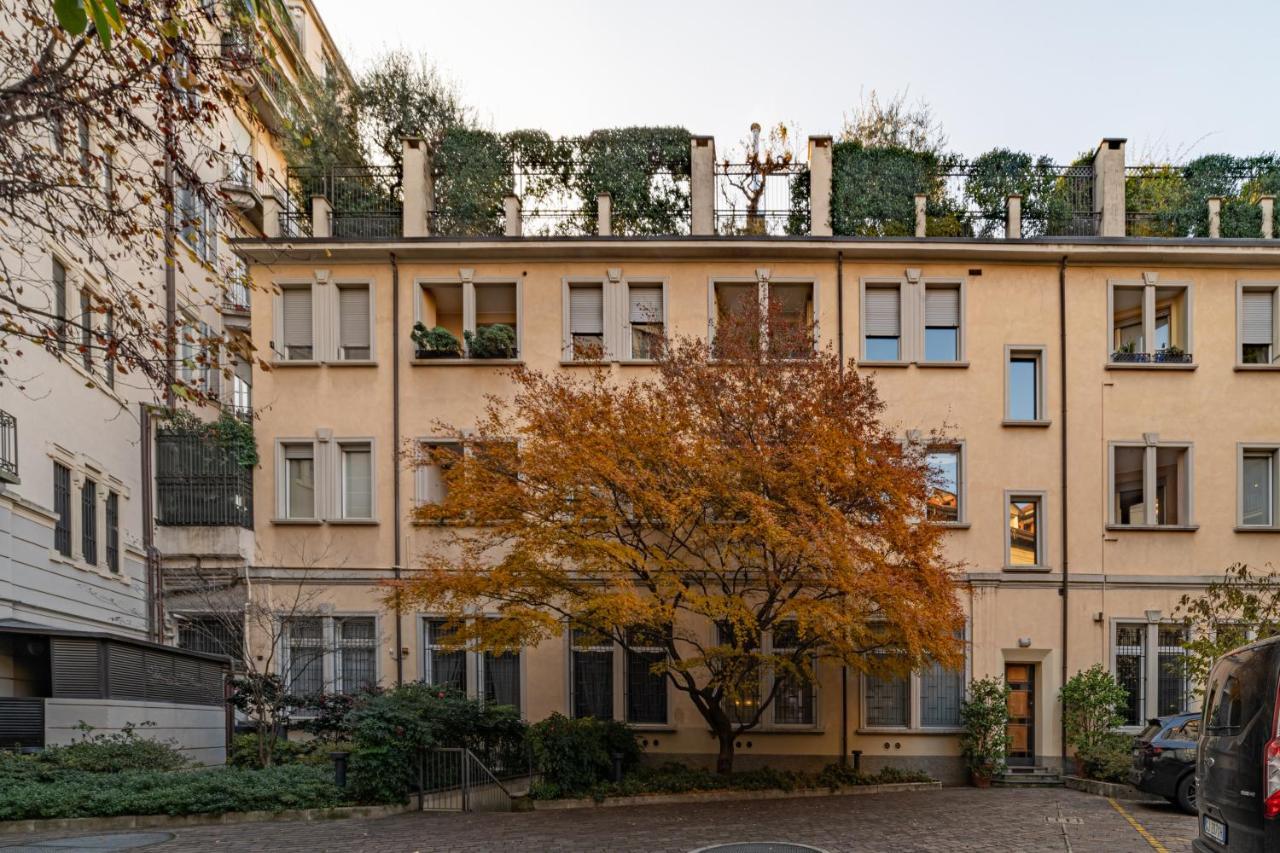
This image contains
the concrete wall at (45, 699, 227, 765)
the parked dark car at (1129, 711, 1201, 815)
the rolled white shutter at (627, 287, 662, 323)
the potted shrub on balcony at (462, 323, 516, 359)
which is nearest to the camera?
the concrete wall at (45, 699, 227, 765)

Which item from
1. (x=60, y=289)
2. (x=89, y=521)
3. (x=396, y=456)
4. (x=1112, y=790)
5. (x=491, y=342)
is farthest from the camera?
(x=491, y=342)

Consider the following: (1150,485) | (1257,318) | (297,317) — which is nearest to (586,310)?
(297,317)

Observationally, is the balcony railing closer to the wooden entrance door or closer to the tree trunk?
the tree trunk

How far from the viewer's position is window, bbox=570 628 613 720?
21094 mm

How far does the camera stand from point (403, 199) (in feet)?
74.8

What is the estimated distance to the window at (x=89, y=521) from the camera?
1938 centimetres

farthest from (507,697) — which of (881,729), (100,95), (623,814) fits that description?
(100,95)

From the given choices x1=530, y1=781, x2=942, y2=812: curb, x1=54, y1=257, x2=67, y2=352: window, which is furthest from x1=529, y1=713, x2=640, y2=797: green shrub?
x1=54, y1=257, x2=67, y2=352: window

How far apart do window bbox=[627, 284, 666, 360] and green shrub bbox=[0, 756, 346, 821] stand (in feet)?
37.4

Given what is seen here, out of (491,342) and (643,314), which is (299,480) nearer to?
(491,342)

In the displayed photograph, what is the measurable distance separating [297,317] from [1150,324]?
1976cm

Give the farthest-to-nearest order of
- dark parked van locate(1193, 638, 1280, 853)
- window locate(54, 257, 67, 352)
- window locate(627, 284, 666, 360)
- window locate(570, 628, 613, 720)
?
window locate(627, 284, 666, 360) → window locate(570, 628, 613, 720) → window locate(54, 257, 67, 352) → dark parked van locate(1193, 638, 1280, 853)

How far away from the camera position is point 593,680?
21.2 m

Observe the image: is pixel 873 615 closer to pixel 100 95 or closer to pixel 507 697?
pixel 507 697
